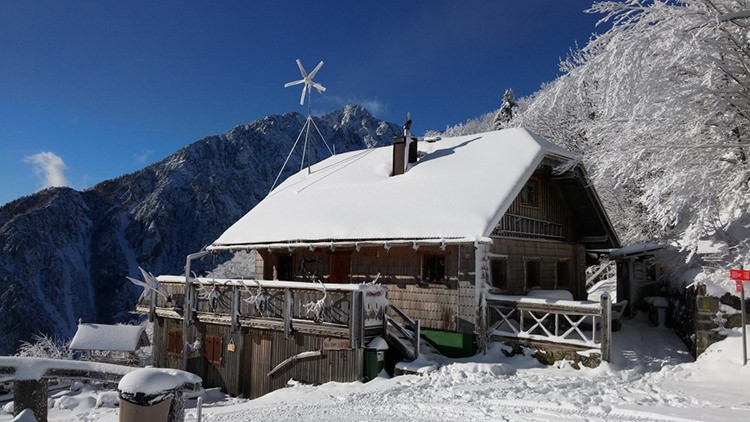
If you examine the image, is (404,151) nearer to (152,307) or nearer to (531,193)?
(531,193)

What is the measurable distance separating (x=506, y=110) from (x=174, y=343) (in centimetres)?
4055

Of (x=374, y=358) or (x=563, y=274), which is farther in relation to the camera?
(x=563, y=274)

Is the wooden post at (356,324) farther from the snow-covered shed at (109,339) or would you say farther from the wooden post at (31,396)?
the snow-covered shed at (109,339)

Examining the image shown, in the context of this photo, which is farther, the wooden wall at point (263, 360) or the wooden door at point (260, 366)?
the wooden door at point (260, 366)

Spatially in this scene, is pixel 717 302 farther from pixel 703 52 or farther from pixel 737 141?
pixel 703 52

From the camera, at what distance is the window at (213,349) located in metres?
16.5

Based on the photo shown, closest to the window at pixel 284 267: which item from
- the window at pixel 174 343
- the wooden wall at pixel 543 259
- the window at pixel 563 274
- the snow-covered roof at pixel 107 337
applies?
the window at pixel 174 343

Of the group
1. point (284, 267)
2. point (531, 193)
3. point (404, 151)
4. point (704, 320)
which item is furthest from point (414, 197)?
point (704, 320)

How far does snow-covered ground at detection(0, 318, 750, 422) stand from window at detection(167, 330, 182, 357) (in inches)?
179

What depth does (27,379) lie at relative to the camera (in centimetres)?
523

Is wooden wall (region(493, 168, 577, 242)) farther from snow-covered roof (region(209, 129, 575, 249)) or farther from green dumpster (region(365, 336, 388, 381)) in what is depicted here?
green dumpster (region(365, 336, 388, 381))

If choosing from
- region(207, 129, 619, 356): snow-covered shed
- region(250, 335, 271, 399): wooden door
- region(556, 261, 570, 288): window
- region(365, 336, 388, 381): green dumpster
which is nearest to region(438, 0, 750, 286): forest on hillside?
region(207, 129, 619, 356): snow-covered shed

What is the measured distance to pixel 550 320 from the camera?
50.2 feet

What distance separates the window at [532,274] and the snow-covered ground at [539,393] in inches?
152
